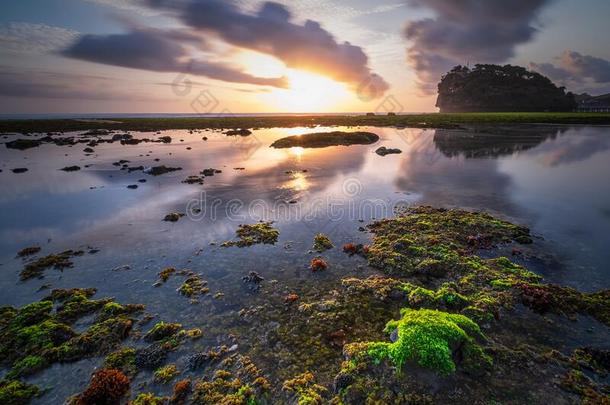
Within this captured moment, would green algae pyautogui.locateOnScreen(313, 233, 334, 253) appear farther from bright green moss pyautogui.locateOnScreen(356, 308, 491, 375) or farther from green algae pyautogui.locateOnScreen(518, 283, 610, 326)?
green algae pyautogui.locateOnScreen(518, 283, 610, 326)

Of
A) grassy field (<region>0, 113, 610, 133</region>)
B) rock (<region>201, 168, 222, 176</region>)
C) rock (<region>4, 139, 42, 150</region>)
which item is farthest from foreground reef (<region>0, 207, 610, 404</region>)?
grassy field (<region>0, 113, 610, 133</region>)

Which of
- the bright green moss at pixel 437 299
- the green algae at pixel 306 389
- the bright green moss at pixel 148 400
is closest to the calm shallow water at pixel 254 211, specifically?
the bright green moss at pixel 148 400

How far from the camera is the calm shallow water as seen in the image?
42.6ft

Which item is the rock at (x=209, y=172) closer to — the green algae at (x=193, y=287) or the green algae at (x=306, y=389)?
the green algae at (x=193, y=287)

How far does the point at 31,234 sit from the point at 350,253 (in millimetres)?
20595

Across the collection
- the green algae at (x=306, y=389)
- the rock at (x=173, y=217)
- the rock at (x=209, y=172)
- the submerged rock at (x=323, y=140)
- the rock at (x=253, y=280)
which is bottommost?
the green algae at (x=306, y=389)

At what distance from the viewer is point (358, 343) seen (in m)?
8.95

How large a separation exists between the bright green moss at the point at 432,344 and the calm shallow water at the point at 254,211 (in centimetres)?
473

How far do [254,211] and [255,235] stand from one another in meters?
4.70

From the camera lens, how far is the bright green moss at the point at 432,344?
7.71m

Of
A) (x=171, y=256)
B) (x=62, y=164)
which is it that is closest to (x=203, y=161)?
(x=62, y=164)

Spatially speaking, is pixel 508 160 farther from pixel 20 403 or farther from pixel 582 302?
pixel 20 403

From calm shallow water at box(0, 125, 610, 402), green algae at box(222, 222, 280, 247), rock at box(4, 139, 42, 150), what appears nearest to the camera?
calm shallow water at box(0, 125, 610, 402)

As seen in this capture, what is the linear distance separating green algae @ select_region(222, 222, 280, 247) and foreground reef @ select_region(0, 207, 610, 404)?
387 centimetres
